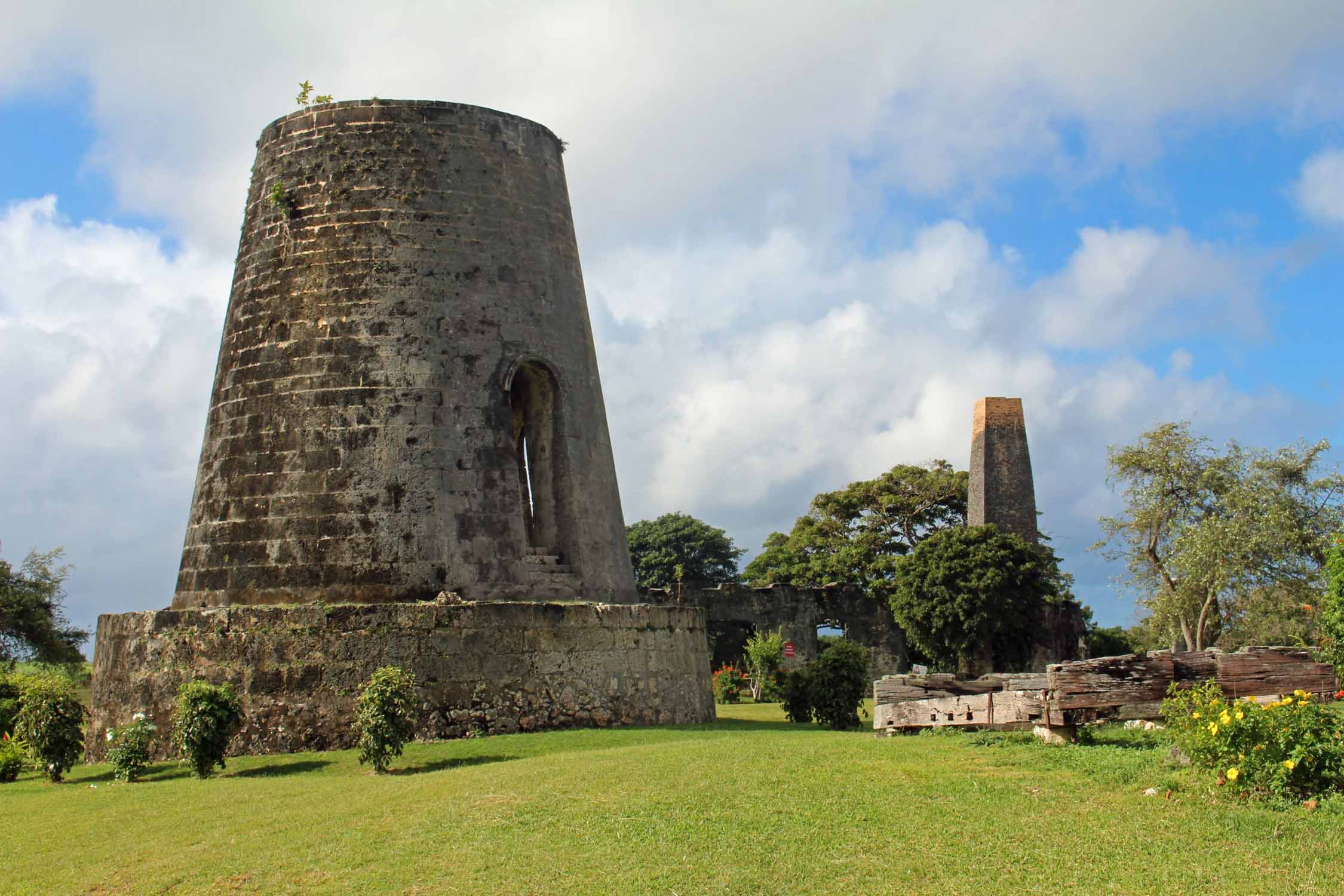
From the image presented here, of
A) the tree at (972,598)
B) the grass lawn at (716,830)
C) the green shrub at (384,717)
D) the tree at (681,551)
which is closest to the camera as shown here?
the grass lawn at (716,830)

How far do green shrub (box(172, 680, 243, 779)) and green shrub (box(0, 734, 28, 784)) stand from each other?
2.25 meters

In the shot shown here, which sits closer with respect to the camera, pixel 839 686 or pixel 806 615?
pixel 839 686

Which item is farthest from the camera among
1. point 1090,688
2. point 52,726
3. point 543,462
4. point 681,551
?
point 681,551

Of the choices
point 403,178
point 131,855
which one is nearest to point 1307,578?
point 403,178

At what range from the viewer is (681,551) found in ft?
184

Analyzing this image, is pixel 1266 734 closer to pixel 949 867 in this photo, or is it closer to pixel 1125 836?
pixel 1125 836

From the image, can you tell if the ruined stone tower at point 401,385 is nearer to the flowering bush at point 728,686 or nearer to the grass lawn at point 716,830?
the grass lawn at point 716,830

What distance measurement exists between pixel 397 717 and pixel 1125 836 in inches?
259

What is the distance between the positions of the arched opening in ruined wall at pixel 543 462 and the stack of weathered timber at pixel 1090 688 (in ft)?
18.7

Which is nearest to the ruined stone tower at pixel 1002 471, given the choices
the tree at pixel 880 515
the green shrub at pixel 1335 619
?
the tree at pixel 880 515

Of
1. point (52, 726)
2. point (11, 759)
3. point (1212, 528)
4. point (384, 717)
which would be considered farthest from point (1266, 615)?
point (11, 759)

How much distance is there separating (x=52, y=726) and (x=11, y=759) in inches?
39.8

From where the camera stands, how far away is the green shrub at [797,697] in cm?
1564

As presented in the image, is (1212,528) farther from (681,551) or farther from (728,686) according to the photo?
(681,551)
